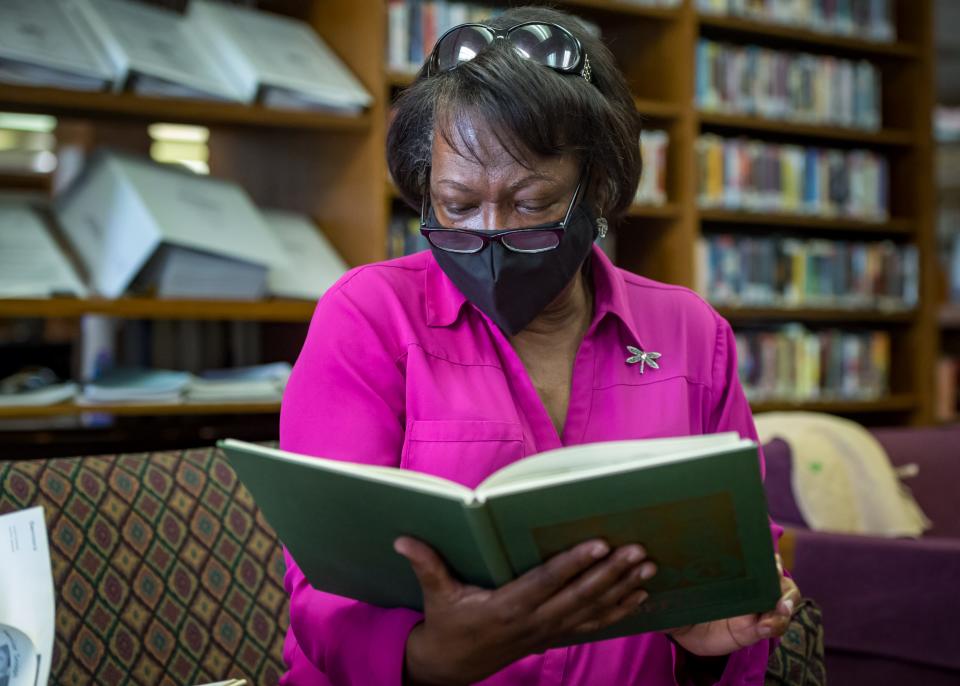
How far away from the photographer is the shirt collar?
122cm

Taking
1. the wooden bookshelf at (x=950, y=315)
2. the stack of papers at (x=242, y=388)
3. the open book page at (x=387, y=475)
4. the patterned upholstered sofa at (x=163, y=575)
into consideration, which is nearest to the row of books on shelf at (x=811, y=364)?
the wooden bookshelf at (x=950, y=315)

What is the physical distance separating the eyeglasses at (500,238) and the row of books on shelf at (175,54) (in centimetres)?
142

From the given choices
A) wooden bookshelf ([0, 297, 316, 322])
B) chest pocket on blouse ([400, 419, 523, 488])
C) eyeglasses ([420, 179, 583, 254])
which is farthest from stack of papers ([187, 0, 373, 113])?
chest pocket on blouse ([400, 419, 523, 488])

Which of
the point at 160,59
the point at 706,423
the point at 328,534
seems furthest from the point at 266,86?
the point at 328,534

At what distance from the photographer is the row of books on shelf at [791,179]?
3453 mm

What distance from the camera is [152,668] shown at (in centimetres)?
146

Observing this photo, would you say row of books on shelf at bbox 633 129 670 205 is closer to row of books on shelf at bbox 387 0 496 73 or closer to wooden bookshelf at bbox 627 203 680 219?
wooden bookshelf at bbox 627 203 680 219

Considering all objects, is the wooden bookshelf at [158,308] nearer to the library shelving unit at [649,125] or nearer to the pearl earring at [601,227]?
the library shelving unit at [649,125]

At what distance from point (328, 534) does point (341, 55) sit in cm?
212

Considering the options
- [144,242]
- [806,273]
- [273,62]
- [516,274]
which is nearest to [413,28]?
[273,62]

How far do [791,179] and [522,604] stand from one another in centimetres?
305

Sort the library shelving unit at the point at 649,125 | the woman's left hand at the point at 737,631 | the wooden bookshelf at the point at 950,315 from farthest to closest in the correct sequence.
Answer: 1. the wooden bookshelf at the point at 950,315
2. the library shelving unit at the point at 649,125
3. the woman's left hand at the point at 737,631

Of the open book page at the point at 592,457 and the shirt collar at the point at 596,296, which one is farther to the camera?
the shirt collar at the point at 596,296

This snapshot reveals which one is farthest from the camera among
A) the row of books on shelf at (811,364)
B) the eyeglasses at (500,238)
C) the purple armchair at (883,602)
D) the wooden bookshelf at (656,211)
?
the row of books on shelf at (811,364)
